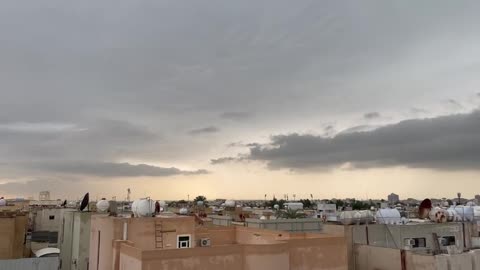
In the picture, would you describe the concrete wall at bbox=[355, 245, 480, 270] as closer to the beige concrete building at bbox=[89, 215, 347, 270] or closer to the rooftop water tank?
the beige concrete building at bbox=[89, 215, 347, 270]

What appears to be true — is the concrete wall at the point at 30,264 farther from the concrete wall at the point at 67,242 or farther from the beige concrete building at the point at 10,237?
the concrete wall at the point at 67,242

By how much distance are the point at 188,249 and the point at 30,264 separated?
48.7 ft

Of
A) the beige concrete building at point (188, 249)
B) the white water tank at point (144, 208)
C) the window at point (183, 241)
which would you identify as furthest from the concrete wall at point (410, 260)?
the white water tank at point (144, 208)

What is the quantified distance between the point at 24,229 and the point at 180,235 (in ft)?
62.6

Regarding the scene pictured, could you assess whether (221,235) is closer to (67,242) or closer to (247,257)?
(247,257)

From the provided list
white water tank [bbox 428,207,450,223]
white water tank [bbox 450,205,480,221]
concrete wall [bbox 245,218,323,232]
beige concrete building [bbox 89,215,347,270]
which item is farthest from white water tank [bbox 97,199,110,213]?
white water tank [bbox 450,205,480,221]

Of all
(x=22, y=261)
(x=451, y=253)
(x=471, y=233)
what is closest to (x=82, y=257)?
(x=22, y=261)

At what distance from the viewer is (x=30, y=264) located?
29.3 meters

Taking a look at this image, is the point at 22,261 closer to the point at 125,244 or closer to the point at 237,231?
the point at 125,244

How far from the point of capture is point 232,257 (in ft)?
69.9

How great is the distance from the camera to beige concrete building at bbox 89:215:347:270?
66.7ft

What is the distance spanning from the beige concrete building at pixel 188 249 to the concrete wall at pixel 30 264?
12.8 feet

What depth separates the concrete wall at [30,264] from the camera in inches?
1122

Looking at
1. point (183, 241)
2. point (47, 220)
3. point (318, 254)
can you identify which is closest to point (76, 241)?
point (183, 241)
